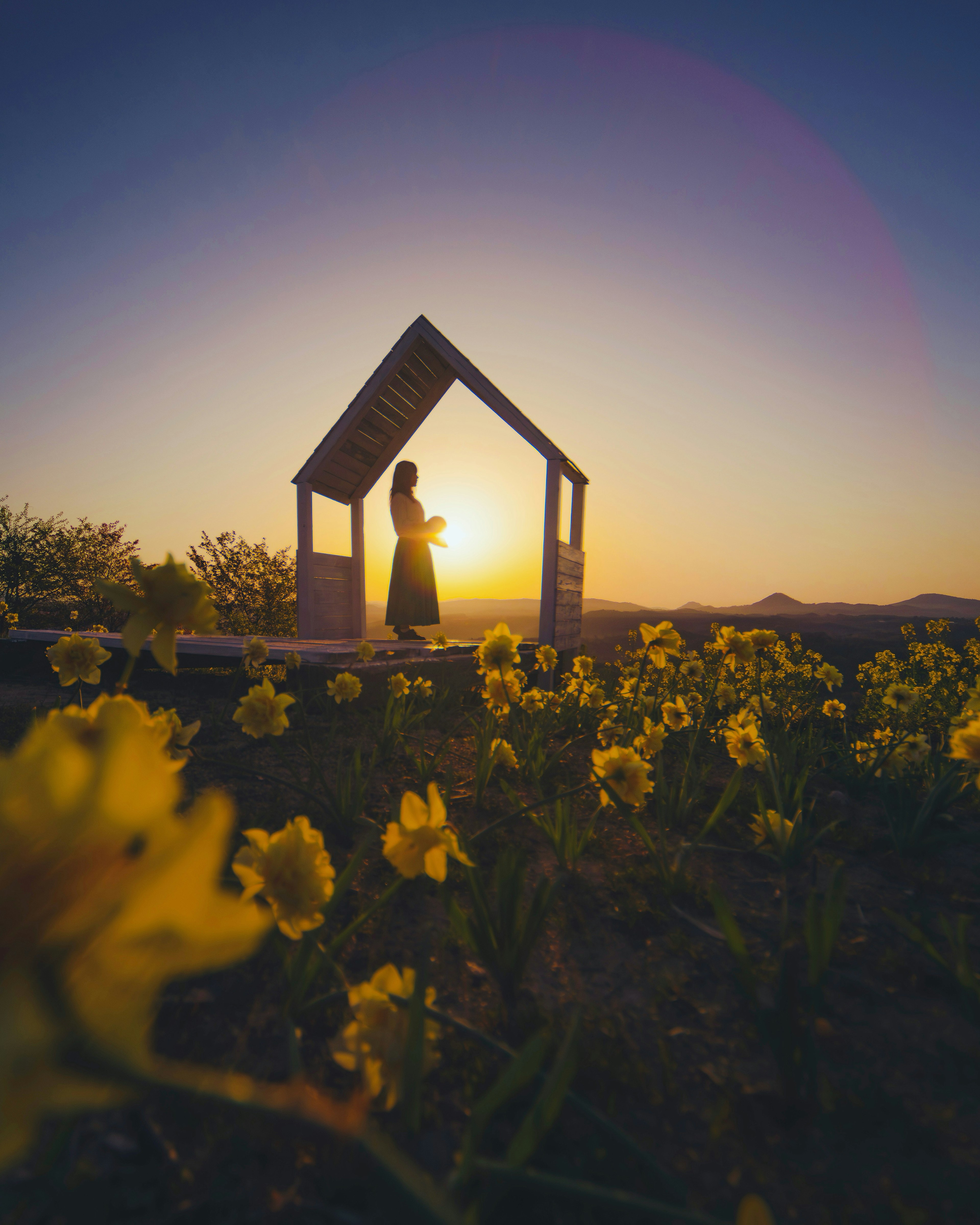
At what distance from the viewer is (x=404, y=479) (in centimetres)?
788

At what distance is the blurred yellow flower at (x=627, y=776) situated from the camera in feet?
5.48

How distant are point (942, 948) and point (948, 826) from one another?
0.79 metres

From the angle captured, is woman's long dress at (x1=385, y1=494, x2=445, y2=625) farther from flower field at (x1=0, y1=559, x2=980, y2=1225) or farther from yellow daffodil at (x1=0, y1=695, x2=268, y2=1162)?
yellow daffodil at (x1=0, y1=695, x2=268, y2=1162)

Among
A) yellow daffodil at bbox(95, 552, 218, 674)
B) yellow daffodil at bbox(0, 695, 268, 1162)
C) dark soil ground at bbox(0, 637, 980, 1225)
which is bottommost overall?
dark soil ground at bbox(0, 637, 980, 1225)

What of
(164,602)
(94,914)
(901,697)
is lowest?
(901,697)

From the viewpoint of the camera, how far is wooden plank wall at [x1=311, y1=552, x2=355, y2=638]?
293 inches

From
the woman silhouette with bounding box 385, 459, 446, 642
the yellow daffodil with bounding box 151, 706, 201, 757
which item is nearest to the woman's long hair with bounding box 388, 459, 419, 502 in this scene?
the woman silhouette with bounding box 385, 459, 446, 642

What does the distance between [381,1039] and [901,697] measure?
3.26 m

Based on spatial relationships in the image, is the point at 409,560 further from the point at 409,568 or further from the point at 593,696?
the point at 593,696

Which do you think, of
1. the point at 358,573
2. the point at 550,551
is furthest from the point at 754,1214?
the point at 358,573

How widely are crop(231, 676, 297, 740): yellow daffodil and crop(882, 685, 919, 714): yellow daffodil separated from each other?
3142 millimetres

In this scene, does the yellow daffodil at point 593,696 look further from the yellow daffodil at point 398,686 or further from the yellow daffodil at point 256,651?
the yellow daffodil at point 256,651

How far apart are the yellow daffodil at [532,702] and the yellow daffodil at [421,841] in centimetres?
208

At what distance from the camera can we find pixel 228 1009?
1247 millimetres
